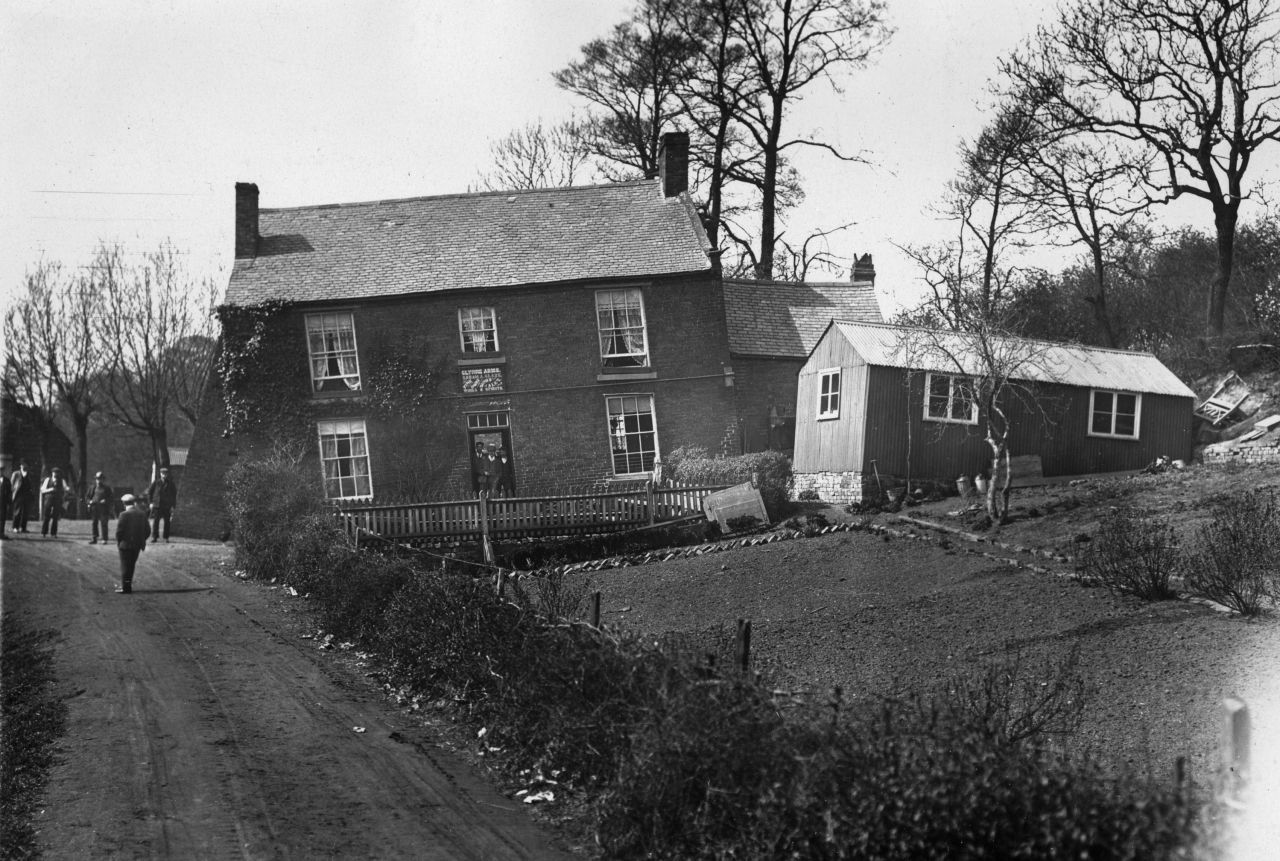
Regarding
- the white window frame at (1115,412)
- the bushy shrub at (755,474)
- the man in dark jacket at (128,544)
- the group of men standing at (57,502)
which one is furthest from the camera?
the white window frame at (1115,412)

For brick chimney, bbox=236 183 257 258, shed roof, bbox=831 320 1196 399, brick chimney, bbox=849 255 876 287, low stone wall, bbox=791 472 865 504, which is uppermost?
brick chimney, bbox=236 183 257 258

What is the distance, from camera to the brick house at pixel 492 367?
31203mm

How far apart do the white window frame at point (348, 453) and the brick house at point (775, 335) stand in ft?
34.4

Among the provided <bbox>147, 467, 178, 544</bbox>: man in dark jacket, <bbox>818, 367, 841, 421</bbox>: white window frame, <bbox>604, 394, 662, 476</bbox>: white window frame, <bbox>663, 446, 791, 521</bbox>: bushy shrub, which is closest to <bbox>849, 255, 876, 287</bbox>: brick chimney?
<bbox>818, 367, 841, 421</bbox>: white window frame

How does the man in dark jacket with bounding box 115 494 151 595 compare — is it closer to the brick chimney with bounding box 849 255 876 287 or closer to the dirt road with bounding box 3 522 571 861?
the dirt road with bounding box 3 522 571 861

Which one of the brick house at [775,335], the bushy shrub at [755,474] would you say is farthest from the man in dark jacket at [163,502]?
the brick house at [775,335]

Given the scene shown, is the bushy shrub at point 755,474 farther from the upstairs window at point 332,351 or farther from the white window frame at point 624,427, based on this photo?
the upstairs window at point 332,351

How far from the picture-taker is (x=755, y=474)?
993 inches

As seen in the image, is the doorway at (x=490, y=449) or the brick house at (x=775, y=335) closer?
the doorway at (x=490, y=449)

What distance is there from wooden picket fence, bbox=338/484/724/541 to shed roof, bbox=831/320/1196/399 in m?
6.25

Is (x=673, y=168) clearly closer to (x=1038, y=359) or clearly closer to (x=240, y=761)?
(x=1038, y=359)

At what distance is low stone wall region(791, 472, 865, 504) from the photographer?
2711 centimetres

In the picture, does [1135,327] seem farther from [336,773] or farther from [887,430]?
[336,773]

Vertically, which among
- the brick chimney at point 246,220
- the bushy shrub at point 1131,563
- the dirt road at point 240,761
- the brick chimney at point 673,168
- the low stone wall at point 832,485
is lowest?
the low stone wall at point 832,485
